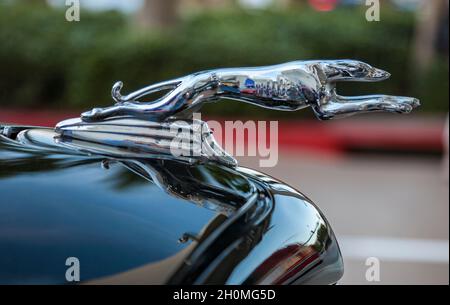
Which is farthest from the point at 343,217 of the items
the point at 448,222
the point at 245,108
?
the point at 245,108

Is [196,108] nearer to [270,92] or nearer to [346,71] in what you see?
[270,92]

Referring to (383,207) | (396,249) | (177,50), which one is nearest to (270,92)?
(396,249)

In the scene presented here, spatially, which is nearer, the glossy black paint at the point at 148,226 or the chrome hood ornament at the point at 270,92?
the glossy black paint at the point at 148,226

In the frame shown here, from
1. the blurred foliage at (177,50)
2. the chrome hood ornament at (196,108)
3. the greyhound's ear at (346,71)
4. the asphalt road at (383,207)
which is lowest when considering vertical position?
the asphalt road at (383,207)

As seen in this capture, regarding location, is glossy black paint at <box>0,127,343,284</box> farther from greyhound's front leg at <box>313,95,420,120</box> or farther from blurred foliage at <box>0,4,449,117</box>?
blurred foliage at <box>0,4,449,117</box>

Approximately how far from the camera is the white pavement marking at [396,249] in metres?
5.33

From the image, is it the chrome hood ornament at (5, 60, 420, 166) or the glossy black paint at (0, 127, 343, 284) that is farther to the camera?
the chrome hood ornament at (5, 60, 420, 166)

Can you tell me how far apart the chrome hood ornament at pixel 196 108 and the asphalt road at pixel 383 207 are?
267 centimetres

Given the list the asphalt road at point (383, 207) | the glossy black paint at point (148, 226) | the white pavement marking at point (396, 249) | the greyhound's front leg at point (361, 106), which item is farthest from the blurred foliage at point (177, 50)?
the glossy black paint at point (148, 226)

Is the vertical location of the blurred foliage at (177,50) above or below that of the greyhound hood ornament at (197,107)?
below

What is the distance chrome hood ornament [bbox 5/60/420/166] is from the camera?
1702 mm

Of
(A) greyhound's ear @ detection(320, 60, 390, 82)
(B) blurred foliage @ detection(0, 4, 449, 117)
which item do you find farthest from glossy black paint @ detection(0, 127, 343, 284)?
(B) blurred foliage @ detection(0, 4, 449, 117)

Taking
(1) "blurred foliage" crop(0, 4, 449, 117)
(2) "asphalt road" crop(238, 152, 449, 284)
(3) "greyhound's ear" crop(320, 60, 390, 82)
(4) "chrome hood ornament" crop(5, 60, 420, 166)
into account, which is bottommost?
(2) "asphalt road" crop(238, 152, 449, 284)

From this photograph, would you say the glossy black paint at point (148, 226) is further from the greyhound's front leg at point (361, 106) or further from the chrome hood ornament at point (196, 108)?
the greyhound's front leg at point (361, 106)
